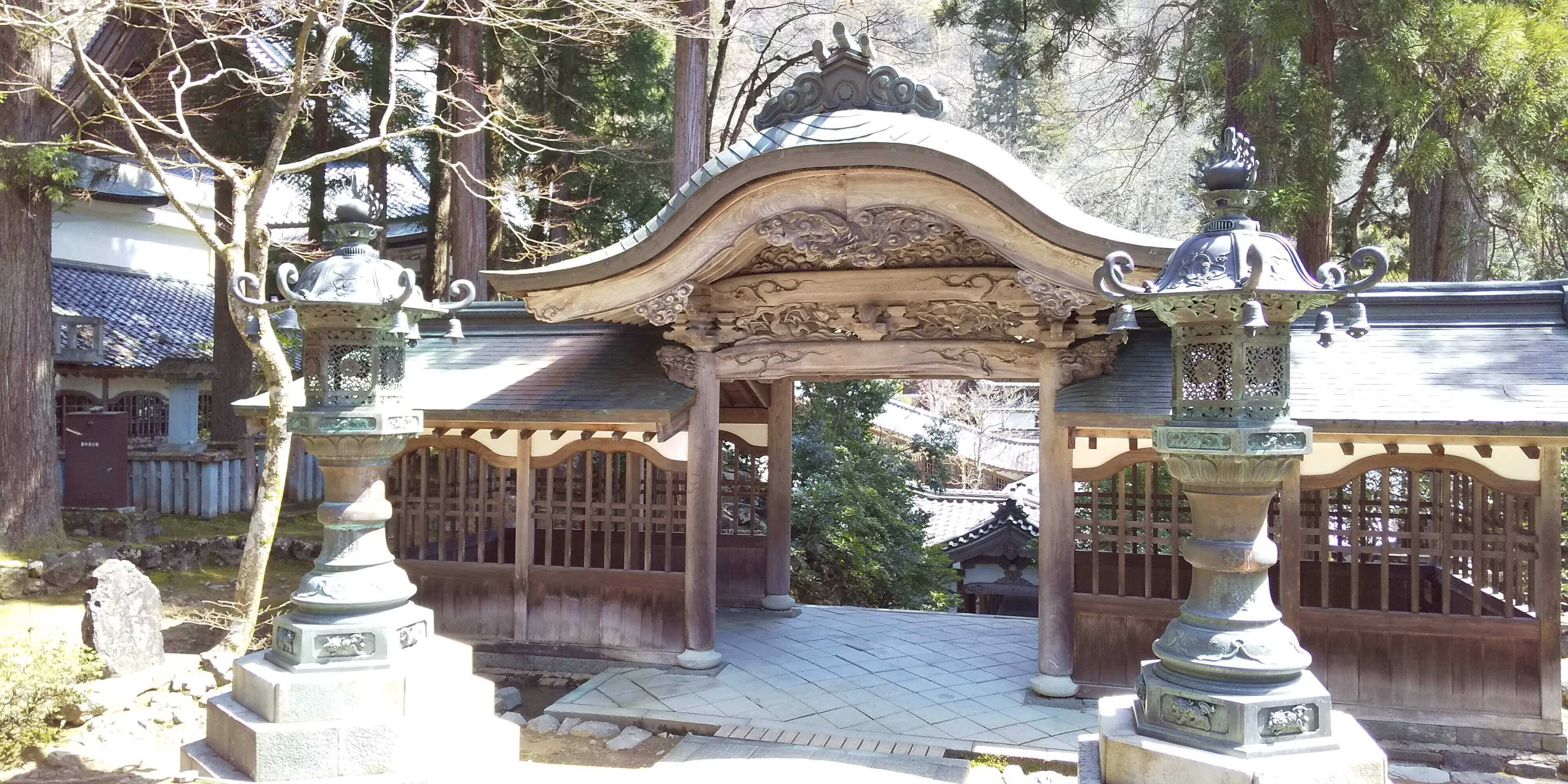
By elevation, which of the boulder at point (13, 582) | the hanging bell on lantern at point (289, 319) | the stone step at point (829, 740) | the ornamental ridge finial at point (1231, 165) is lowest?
the stone step at point (829, 740)

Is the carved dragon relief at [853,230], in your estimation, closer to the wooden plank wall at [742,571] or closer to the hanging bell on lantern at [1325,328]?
the hanging bell on lantern at [1325,328]

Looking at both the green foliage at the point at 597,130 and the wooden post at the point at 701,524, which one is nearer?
the wooden post at the point at 701,524

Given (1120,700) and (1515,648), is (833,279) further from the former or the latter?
(1515,648)

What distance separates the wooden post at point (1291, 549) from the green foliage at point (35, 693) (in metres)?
8.45

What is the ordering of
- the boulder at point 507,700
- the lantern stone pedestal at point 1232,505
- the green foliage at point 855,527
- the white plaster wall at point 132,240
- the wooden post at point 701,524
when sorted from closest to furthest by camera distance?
the lantern stone pedestal at point 1232,505 < the boulder at point 507,700 < the wooden post at point 701,524 < the green foliage at point 855,527 < the white plaster wall at point 132,240

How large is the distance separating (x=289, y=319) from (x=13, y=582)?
8316mm

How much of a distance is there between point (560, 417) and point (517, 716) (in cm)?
225

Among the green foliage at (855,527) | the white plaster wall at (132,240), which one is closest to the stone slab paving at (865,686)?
the green foliage at (855,527)

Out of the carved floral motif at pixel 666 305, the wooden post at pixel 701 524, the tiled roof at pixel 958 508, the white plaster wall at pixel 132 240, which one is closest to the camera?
the carved floral motif at pixel 666 305

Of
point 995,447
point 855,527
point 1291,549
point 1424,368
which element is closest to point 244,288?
point 1291,549

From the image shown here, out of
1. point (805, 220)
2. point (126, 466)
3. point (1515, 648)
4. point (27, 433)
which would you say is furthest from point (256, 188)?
point (1515, 648)

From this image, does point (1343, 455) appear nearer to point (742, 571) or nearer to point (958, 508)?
point (742, 571)

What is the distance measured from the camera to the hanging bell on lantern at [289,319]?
5.08 metres

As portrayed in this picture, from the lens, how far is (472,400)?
8047 millimetres
